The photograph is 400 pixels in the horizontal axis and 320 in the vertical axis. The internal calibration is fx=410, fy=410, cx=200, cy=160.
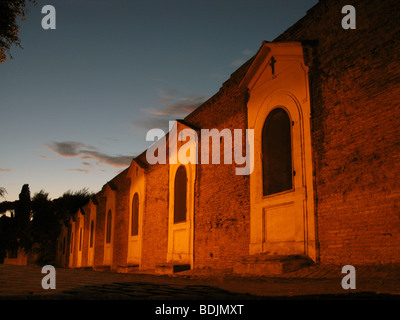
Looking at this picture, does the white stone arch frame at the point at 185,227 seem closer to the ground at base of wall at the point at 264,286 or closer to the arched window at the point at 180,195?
the arched window at the point at 180,195

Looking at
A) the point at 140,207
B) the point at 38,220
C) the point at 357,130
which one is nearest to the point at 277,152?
the point at 357,130

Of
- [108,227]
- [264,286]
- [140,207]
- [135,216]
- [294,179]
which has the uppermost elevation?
[140,207]

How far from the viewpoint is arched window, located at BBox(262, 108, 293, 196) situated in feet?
28.9

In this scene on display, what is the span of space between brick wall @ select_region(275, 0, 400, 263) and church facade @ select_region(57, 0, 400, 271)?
0.02 metres

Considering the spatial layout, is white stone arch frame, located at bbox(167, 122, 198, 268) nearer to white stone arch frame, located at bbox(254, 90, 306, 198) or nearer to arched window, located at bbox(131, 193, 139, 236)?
white stone arch frame, located at bbox(254, 90, 306, 198)

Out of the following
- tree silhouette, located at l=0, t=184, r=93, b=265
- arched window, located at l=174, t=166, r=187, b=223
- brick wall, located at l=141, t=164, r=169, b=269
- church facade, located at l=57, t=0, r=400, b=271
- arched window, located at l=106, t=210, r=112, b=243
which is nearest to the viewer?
church facade, located at l=57, t=0, r=400, b=271

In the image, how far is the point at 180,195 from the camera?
572 inches

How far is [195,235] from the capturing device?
1262 cm

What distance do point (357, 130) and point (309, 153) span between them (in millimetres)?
1237

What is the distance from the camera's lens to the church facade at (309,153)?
6516 millimetres

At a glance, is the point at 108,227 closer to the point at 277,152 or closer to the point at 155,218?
the point at 155,218

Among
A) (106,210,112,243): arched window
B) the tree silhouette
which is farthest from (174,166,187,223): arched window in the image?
the tree silhouette
